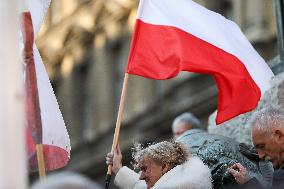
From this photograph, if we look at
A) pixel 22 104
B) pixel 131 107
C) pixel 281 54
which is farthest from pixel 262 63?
pixel 131 107

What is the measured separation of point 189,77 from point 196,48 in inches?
658

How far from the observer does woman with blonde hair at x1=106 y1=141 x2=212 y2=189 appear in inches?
252

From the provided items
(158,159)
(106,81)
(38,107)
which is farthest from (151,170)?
(106,81)

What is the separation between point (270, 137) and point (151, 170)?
0.65 meters

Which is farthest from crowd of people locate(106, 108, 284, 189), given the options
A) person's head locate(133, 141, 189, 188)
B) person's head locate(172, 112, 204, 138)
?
person's head locate(172, 112, 204, 138)

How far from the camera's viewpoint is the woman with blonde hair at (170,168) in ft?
21.0

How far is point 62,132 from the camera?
7.68 m

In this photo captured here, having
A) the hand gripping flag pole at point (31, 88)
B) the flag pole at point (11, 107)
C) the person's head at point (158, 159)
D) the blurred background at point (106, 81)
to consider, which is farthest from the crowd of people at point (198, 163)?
the blurred background at point (106, 81)

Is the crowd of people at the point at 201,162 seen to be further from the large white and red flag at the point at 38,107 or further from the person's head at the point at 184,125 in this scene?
the person's head at the point at 184,125

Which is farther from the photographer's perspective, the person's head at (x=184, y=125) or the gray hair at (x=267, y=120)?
the person's head at (x=184, y=125)

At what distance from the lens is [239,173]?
6621 millimetres

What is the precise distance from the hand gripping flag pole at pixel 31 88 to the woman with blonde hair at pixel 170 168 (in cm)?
55

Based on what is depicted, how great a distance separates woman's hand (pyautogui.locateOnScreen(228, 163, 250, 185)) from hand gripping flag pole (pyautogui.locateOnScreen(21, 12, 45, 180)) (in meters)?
1.02

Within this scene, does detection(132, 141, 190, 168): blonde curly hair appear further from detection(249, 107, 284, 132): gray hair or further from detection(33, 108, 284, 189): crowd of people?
detection(249, 107, 284, 132): gray hair
